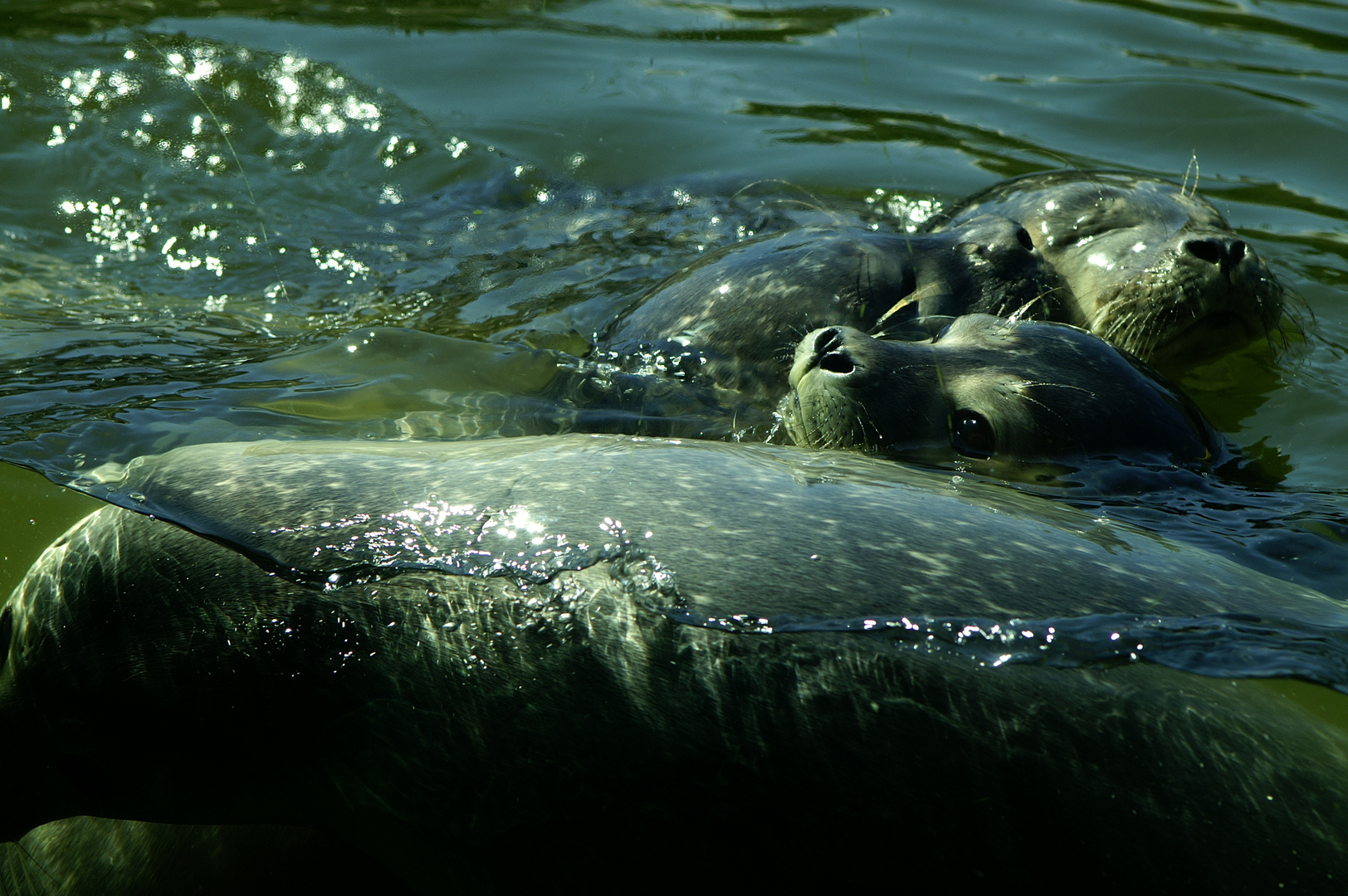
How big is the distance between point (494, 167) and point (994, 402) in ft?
13.8

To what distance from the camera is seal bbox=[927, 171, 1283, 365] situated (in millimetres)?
4699

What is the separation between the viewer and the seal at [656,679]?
2.38 meters

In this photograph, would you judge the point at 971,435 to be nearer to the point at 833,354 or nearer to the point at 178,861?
the point at 833,354

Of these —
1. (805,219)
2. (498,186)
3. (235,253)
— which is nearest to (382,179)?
(498,186)

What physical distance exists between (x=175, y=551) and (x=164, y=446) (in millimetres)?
1015

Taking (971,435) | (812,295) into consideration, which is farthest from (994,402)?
(812,295)

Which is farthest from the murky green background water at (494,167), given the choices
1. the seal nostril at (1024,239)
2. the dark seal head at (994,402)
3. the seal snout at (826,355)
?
the seal snout at (826,355)

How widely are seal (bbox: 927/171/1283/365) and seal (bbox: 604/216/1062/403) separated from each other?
0.75 ft

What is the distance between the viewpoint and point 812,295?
15.5 feet

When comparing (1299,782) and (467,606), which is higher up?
(467,606)

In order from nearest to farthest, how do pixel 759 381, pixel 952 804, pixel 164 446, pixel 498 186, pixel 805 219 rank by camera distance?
pixel 952 804 < pixel 164 446 < pixel 759 381 < pixel 805 219 < pixel 498 186

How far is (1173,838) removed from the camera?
93.1 inches

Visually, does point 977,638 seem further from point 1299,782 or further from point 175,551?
point 175,551

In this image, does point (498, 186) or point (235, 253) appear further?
point (498, 186)
